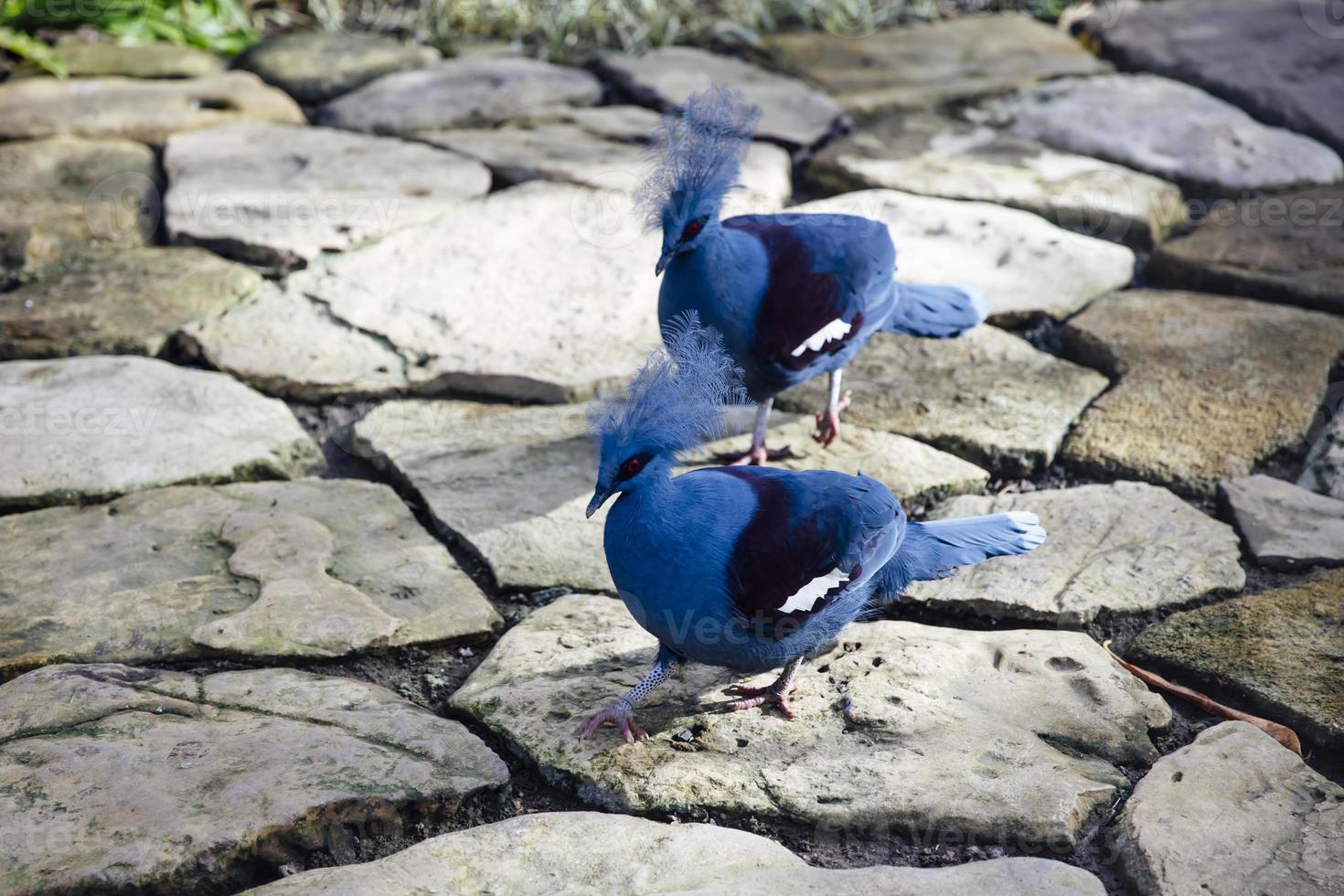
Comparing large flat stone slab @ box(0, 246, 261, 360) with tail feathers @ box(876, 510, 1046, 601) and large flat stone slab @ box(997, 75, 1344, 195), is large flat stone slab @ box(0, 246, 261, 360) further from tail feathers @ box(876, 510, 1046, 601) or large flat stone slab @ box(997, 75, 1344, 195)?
large flat stone slab @ box(997, 75, 1344, 195)

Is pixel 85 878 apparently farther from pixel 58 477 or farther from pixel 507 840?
pixel 58 477

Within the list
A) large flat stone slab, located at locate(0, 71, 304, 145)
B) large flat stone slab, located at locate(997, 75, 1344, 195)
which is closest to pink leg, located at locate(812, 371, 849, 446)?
large flat stone slab, located at locate(997, 75, 1344, 195)

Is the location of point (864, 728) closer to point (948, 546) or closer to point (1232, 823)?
point (948, 546)

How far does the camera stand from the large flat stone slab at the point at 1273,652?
9.12ft

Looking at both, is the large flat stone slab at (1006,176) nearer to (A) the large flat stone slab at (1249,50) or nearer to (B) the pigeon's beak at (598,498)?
(A) the large flat stone slab at (1249,50)

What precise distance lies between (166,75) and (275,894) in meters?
4.75

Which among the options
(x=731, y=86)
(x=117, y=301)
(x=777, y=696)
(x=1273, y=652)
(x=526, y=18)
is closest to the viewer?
(x=777, y=696)

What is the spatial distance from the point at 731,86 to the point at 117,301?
305 centimetres

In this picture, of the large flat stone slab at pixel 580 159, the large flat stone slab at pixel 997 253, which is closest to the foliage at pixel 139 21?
the large flat stone slab at pixel 580 159

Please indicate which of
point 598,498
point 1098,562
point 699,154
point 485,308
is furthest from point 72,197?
point 1098,562

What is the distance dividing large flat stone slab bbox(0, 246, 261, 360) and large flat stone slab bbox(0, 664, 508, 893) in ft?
5.70

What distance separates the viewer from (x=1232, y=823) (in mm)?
2453

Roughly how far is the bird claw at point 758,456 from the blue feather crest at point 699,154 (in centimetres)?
77

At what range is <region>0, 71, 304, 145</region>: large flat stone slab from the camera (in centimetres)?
532
